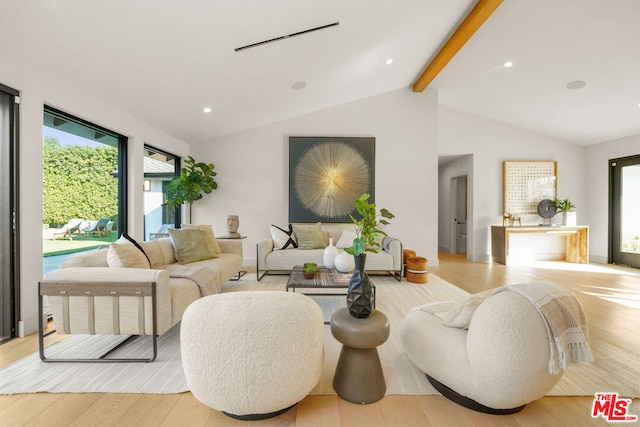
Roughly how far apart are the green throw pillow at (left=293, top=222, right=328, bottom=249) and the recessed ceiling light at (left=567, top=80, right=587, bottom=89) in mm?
4611

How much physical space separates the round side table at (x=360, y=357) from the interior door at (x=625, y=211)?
6.59m

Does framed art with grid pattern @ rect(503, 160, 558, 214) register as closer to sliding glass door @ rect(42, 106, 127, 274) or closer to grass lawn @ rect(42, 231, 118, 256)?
sliding glass door @ rect(42, 106, 127, 274)

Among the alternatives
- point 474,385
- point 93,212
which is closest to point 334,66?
point 93,212


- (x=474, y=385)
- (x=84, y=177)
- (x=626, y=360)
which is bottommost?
(x=626, y=360)

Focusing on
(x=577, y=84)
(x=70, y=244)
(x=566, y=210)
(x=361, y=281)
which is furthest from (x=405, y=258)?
(x=70, y=244)

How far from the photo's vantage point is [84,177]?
3023mm

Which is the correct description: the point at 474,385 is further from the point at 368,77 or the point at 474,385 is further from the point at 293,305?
the point at 368,77

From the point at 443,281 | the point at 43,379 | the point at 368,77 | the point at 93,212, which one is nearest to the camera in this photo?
the point at 43,379

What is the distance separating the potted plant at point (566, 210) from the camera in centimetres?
565

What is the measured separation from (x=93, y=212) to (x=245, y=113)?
254cm

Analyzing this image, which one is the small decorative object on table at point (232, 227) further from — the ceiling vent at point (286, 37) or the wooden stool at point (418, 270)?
the wooden stool at point (418, 270)

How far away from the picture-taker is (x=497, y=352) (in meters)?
1.25

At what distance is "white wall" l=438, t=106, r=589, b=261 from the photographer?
5871 mm

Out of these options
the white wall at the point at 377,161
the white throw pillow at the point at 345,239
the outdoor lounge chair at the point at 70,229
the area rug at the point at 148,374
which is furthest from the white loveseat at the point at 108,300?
the white wall at the point at 377,161
